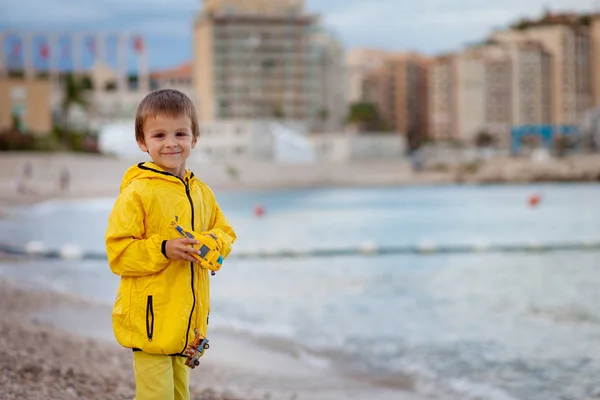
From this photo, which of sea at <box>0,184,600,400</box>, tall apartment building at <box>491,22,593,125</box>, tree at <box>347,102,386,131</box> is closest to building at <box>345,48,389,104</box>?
tall apartment building at <box>491,22,593,125</box>

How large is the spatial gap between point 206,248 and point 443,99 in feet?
400

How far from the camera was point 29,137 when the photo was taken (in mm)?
57062

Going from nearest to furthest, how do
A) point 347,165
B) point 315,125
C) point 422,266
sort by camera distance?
point 422,266
point 347,165
point 315,125

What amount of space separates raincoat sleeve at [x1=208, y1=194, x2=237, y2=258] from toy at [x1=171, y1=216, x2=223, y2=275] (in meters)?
0.06

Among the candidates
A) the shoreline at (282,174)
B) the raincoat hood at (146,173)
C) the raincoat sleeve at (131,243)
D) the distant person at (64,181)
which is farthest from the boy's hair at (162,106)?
the distant person at (64,181)

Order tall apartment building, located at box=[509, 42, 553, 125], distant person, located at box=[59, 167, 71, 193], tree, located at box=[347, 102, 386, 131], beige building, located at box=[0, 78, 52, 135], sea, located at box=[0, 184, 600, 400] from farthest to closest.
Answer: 1. tall apartment building, located at box=[509, 42, 553, 125]
2. tree, located at box=[347, 102, 386, 131]
3. beige building, located at box=[0, 78, 52, 135]
4. distant person, located at box=[59, 167, 71, 193]
5. sea, located at box=[0, 184, 600, 400]

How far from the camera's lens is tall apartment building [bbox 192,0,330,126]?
102 m

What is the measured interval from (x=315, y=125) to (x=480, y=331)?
9596 cm

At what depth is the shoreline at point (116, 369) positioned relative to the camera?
483 centimetres

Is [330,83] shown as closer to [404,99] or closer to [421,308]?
[404,99]

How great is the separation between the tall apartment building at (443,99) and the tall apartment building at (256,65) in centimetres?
2284

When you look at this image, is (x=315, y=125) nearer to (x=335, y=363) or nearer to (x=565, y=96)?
(x=565, y=96)

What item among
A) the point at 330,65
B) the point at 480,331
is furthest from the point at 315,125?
the point at 480,331

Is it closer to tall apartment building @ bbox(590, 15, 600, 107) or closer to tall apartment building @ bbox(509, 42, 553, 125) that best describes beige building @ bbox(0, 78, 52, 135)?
tall apartment building @ bbox(509, 42, 553, 125)
